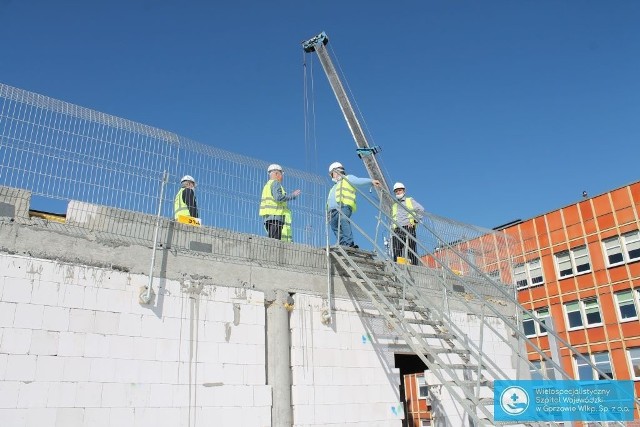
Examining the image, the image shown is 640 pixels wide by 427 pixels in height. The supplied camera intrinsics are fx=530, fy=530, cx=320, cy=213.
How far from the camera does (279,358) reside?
7.75 metres

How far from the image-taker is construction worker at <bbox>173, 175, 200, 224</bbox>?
787 cm

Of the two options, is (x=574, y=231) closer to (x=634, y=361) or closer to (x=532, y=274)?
(x=532, y=274)

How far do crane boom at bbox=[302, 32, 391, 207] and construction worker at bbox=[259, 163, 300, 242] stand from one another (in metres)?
19.0

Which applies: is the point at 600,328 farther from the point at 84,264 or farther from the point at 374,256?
the point at 84,264

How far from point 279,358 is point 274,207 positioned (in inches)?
97.3

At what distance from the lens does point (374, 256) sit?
9.64m

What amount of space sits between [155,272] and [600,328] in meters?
26.7

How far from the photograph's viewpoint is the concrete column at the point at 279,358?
24.6 ft

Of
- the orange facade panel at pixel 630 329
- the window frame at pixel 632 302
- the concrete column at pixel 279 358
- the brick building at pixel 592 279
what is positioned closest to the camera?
the concrete column at pixel 279 358

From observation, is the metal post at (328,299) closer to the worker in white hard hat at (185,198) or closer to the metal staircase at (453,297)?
the metal staircase at (453,297)

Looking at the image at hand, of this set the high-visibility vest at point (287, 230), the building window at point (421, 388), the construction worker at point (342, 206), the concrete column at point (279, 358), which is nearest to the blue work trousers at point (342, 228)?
the construction worker at point (342, 206)

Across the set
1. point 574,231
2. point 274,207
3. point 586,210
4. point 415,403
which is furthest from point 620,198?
point 274,207

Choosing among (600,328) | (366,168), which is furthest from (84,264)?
(600,328)

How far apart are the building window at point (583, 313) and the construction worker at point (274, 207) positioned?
965 inches
